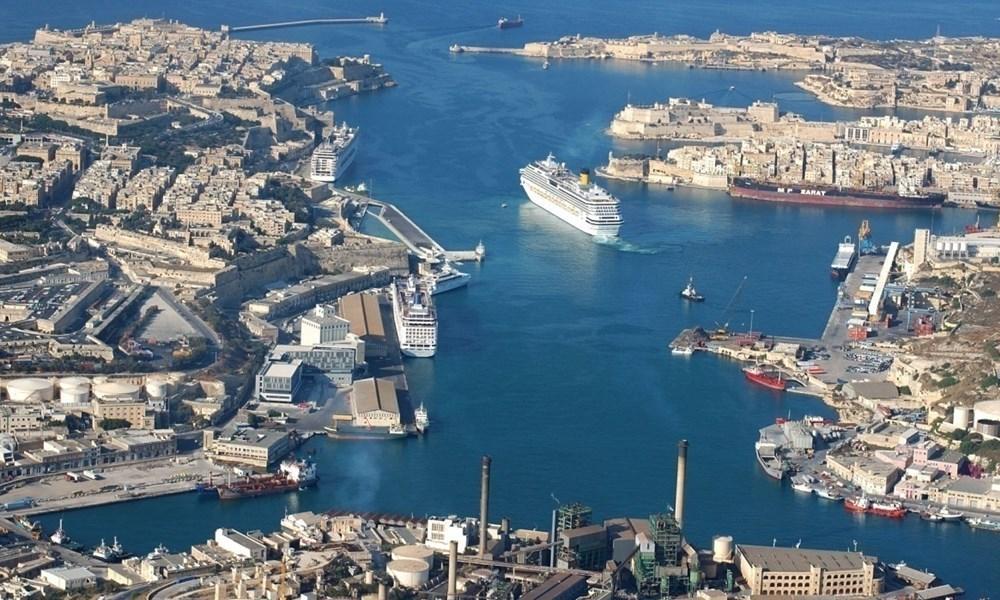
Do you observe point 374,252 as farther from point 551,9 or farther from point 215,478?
point 551,9

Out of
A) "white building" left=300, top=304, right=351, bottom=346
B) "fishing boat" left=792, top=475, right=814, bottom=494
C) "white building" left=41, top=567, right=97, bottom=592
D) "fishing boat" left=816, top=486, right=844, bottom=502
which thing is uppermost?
"white building" left=300, top=304, right=351, bottom=346

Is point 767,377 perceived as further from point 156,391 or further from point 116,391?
point 116,391

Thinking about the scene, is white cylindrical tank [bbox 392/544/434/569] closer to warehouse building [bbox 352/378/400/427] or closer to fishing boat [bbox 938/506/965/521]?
warehouse building [bbox 352/378/400/427]

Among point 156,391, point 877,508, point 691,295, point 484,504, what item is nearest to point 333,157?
point 691,295

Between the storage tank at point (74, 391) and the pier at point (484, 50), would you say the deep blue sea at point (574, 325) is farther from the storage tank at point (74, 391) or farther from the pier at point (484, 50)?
the storage tank at point (74, 391)

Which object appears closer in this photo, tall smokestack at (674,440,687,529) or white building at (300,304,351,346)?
tall smokestack at (674,440,687,529)

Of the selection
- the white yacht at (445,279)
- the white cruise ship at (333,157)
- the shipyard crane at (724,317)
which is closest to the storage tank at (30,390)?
the white yacht at (445,279)

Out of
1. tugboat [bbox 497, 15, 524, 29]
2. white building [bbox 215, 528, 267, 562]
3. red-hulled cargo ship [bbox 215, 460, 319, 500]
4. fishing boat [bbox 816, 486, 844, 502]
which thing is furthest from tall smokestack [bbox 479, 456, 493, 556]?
tugboat [bbox 497, 15, 524, 29]

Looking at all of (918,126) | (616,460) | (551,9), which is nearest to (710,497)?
(616,460)
